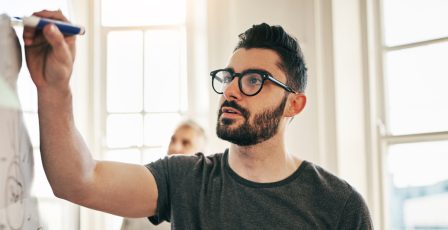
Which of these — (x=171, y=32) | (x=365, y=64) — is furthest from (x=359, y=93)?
(x=171, y=32)

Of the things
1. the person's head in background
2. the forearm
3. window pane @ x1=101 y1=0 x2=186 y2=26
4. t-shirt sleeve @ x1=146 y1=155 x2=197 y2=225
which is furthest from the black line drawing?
window pane @ x1=101 y1=0 x2=186 y2=26

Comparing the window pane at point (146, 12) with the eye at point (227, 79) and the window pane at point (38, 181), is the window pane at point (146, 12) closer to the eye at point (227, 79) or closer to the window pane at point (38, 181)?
the eye at point (227, 79)

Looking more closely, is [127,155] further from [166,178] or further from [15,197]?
[15,197]

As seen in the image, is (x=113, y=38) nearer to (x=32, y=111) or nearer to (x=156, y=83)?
(x=156, y=83)

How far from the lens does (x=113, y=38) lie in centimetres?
310

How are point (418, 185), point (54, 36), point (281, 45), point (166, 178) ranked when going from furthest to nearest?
1. point (418, 185)
2. point (281, 45)
3. point (166, 178)
4. point (54, 36)

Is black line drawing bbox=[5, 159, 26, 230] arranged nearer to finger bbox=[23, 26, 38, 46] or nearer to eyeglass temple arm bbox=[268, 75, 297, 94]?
finger bbox=[23, 26, 38, 46]

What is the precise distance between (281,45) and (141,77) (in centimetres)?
151

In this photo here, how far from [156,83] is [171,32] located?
258mm

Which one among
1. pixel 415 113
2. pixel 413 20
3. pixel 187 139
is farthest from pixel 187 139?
pixel 413 20

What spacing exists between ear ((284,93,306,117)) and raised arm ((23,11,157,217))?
1.78 ft

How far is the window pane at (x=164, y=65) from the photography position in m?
3.10

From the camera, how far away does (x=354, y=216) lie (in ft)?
5.01

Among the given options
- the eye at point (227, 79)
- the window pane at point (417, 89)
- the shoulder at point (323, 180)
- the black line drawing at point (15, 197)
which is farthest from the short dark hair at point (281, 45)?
the window pane at point (417, 89)
